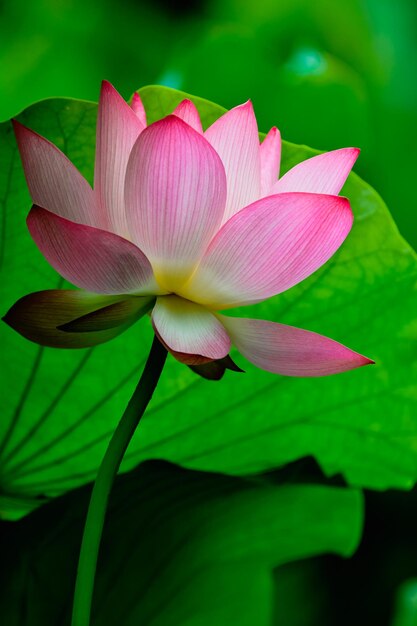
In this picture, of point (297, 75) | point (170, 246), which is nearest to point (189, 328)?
point (170, 246)

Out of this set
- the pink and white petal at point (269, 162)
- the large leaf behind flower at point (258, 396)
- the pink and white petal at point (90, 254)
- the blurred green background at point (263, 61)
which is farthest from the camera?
the blurred green background at point (263, 61)

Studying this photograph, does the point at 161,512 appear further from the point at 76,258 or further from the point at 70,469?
the point at 76,258

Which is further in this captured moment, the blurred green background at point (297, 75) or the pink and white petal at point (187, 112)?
the blurred green background at point (297, 75)

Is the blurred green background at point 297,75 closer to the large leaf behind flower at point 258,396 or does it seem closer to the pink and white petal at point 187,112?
the large leaf behind flower at point 258,396

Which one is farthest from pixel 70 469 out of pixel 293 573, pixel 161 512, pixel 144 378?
pixel 293 573

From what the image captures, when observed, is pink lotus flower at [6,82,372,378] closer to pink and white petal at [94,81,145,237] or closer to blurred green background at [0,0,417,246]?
pink and white petal at [94,81,145,237]

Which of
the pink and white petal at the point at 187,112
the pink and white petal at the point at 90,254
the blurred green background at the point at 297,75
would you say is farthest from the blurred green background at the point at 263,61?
the pink and white petal at the point at 90,254

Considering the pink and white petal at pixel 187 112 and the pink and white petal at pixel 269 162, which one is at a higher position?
the pink and white petal at pixel 187 112
